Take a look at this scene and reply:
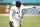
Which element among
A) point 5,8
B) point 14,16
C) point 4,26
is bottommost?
→ point 4,26

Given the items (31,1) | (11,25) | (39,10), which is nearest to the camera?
(11,25)

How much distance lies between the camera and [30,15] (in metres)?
14.9

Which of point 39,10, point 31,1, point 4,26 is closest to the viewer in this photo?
point 4,26

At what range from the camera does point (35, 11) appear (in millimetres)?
14594

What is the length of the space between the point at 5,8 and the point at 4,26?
5.72 metres

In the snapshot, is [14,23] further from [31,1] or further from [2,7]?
[31,1]

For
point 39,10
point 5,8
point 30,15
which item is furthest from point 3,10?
point 39,10

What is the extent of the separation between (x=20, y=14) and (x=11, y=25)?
0.59 metres

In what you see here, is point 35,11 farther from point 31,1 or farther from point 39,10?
point 31,1

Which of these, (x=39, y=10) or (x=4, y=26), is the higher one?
(x=39, y=10)

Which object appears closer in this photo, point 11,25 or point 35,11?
point 11,25

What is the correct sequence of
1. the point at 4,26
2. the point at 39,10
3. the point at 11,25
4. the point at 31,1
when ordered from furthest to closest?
the point at 31,1
the point at 39,10
the point at 4,26
the point at 11,25

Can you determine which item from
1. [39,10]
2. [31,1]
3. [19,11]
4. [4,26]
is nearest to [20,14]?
[19,11]

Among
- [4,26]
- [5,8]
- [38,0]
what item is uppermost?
[38,0]
